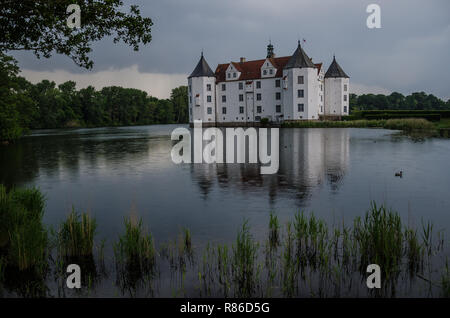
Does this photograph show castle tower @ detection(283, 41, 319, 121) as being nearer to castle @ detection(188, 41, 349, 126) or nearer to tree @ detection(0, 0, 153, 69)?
castle @ detection(188, 41, 349, 126)

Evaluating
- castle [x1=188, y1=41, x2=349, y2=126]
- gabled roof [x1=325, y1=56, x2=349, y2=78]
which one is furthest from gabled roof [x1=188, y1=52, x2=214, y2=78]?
gabled roof [x1=325, y1=56, x2=349, y2=78]

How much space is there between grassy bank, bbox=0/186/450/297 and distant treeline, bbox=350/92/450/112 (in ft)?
473

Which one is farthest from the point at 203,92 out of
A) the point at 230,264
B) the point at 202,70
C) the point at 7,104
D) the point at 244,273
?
the point at 244,273

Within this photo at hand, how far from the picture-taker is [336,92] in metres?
75.6

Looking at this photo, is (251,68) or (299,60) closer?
(299,60)

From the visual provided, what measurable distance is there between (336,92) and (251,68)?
1760 cm

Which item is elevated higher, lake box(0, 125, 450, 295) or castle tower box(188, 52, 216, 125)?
castle tower box(188, 52, 216, 125)

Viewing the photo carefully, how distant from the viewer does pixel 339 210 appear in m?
10.8

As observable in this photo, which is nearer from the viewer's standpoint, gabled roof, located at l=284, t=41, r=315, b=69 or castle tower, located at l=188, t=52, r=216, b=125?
gabled roof, located at l=284, t=41, r=315, b=69

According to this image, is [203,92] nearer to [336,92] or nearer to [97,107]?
[336,92]

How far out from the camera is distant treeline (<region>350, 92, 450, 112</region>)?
146 metres
